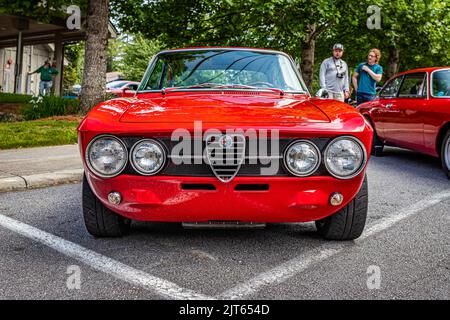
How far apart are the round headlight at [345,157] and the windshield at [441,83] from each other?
4404 millimetres

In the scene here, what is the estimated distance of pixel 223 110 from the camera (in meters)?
3.05

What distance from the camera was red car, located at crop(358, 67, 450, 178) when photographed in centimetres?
638

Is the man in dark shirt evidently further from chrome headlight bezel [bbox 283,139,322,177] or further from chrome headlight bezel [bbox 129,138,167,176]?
chrome headlight bezel [bbox 283,139,322,177]

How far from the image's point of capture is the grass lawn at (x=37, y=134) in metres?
7.68

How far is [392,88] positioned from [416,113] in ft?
3.87

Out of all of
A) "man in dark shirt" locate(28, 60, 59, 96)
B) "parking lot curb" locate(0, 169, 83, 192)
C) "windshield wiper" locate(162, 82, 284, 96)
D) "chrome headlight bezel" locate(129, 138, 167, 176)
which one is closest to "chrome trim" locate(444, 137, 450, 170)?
"windshield wiper" locate(162, 82, 284, 96)

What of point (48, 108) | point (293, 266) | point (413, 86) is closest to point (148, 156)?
point (293, 266)

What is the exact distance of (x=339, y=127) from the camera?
286 cm

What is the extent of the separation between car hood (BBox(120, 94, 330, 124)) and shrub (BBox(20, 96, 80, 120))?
8.29 meters

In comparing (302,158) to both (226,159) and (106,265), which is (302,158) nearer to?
(226,159)

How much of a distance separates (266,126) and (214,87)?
1221mm

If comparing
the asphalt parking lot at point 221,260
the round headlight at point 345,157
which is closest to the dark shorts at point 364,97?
the asphalt parking lot at point 221,260

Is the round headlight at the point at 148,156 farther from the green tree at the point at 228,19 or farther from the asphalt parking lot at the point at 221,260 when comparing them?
the green tree at the point at 228,19

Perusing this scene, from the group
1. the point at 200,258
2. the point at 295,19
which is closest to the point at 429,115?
the point at 200,258
